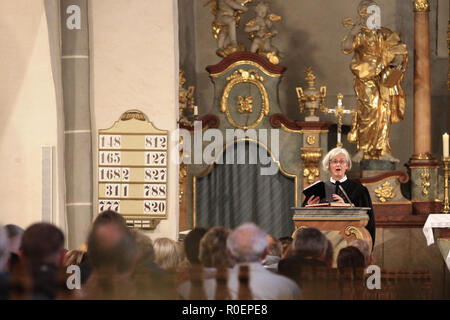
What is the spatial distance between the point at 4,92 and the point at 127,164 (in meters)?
1.31

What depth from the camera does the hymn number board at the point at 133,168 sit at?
7.80m

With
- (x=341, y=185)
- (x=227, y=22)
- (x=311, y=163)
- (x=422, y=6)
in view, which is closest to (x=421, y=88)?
(x=422, y=6)

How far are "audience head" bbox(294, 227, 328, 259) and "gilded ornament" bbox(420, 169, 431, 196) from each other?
23.1 feet

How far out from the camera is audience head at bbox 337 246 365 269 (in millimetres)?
3941

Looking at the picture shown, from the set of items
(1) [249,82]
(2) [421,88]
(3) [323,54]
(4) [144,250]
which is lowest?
(4) [144,250]

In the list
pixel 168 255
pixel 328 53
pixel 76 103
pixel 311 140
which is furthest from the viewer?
pixel 328 53

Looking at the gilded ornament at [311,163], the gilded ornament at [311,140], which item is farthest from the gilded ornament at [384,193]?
the gilded ornament at [311,140]

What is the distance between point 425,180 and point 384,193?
22.8 inches

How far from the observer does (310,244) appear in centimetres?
390

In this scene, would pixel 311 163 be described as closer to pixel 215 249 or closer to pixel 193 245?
pixel 193 245

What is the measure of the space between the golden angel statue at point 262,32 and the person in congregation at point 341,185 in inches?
159

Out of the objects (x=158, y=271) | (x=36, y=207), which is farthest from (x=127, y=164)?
(x=158, y=271)

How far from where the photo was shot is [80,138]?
7777mm

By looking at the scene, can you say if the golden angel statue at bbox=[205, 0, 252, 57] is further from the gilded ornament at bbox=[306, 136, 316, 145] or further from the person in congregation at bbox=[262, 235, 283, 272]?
the person in congregation at bbox=[262, 235, 283, 272]
